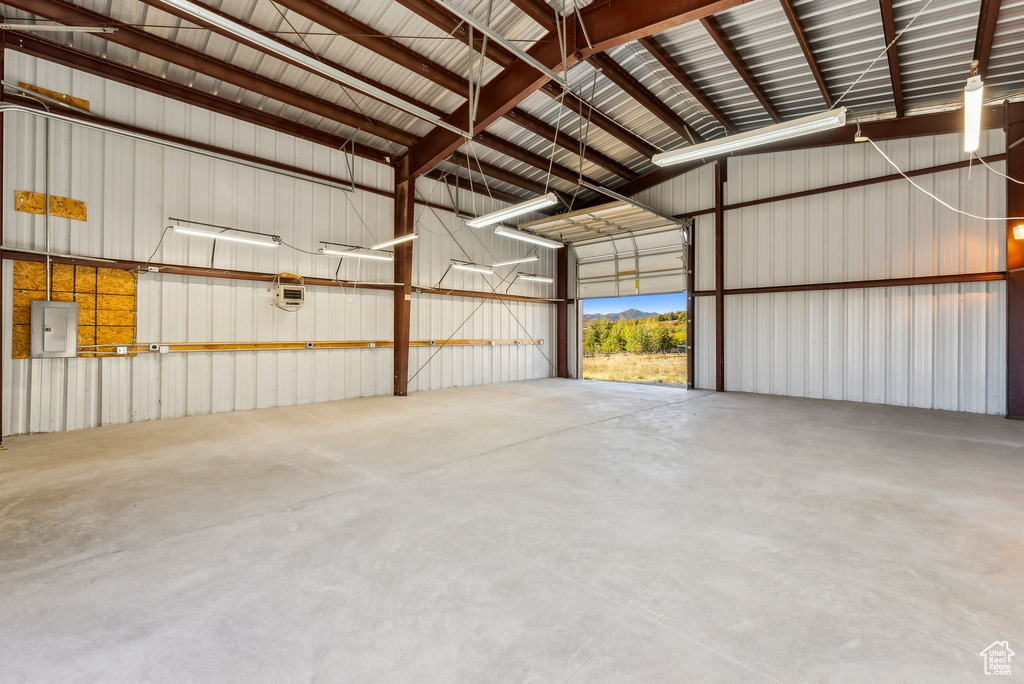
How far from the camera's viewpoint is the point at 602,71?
23.5ft

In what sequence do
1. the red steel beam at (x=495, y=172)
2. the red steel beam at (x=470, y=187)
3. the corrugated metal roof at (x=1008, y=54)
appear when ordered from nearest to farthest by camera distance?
the corrugated metal roof at (x=1008, y=54) < the red steel beam at (x=495, y=172) < the red steel beam at (x=470, y=187)

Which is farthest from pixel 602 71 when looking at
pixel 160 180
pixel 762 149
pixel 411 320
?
pixel 160 180

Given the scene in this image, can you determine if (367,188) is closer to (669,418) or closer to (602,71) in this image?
(602,71)

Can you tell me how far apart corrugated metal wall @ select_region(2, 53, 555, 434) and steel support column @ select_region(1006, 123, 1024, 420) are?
1204 cm

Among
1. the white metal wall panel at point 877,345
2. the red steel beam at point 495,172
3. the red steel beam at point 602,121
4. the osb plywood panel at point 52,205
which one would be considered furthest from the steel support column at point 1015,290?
the osb plywood panel at point 52,205

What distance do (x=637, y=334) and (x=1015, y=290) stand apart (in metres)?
13.9

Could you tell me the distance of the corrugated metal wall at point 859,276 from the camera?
26.3ft

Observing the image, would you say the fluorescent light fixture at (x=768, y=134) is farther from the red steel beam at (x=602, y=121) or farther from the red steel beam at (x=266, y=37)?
the red steel beam at (x=266, y=37)

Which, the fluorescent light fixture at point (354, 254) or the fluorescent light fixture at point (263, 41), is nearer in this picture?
the fluorescent light fixture at point (263, 41)

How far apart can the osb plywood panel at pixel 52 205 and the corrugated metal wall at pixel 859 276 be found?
13283mm

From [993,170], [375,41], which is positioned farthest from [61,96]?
[993,170]

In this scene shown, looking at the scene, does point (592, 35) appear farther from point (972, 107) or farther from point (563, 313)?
point (563, 313)

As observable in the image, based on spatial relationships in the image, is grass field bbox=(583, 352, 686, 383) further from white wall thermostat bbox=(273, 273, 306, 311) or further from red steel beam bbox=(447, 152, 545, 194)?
white wall thermostat bbox=(273, 273, 306, 311)

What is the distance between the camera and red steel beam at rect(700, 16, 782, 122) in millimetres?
6285
